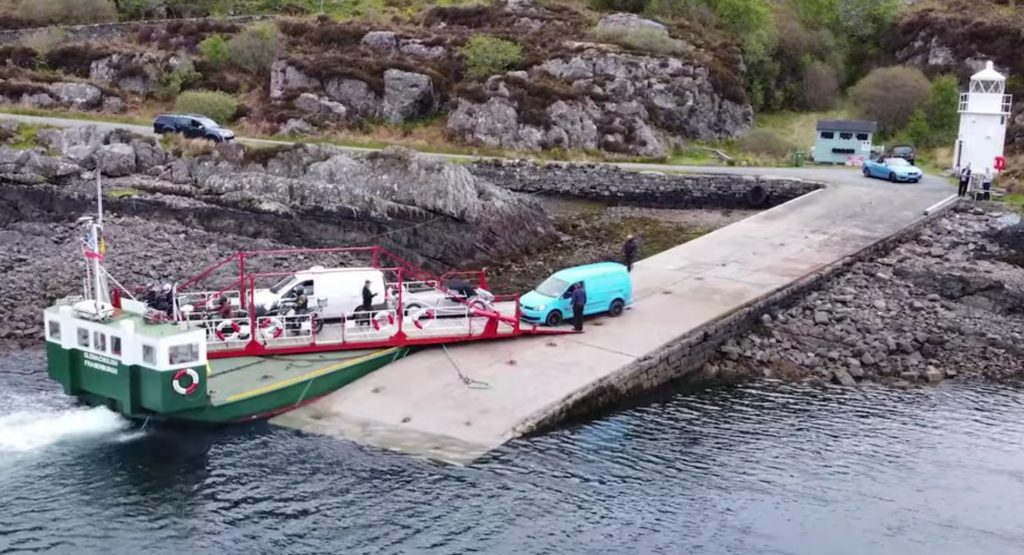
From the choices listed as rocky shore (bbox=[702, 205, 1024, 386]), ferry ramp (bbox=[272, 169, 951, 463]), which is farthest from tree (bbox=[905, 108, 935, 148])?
ferry ramp (bbox=[272, 169, 951, 463])

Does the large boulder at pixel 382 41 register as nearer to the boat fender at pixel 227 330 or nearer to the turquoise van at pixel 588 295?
the turquoise van at pixel 588 295

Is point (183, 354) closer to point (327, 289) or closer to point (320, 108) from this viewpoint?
point (327, 289)

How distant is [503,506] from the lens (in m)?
20.3

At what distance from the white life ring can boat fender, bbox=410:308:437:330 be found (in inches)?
175

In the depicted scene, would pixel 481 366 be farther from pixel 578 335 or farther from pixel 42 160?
pixel 42 160

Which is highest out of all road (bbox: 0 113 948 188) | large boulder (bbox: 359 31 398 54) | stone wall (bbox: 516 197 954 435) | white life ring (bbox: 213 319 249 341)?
large boulder (bbox: 359 31 398 54)

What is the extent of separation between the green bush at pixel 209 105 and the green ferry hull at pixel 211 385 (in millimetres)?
40288

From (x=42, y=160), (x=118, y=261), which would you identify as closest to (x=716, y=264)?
(x=118, y=261)

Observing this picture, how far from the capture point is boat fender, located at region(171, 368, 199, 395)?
22.4 meters

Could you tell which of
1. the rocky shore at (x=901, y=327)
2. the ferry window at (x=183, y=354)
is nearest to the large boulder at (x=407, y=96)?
the rocky shore at (x=901, y=327)

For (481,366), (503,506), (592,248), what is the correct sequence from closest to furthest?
1. (503,506)
2. (481,366)
3. (592,248)

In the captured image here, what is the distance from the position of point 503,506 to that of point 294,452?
512 cm

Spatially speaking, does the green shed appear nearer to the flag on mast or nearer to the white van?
the white van

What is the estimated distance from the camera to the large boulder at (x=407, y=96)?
64.4 m
